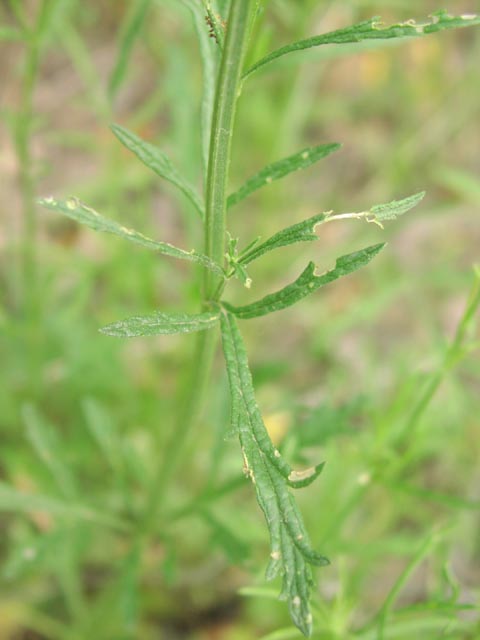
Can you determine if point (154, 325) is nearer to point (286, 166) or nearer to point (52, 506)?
point (286, 166)

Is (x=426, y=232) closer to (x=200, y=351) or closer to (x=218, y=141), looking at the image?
(x=200, y=351)

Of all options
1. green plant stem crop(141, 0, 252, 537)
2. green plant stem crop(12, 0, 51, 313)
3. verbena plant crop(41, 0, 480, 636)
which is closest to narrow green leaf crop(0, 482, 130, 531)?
green plant stem crop(141, 0, 252, 537)

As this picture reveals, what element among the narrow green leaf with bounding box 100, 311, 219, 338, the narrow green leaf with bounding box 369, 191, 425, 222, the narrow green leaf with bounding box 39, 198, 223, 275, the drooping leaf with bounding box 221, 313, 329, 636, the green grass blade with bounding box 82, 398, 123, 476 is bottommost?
the drooping leaf with bounding box 221, 313, 329, 636

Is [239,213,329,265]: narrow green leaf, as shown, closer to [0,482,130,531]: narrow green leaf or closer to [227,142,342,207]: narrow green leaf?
[227,142,342,207]: narrow green leaf

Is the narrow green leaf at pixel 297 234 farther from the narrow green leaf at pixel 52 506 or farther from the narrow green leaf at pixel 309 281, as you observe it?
the narrow green leaf at pixel 52 506

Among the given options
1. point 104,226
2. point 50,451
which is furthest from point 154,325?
point 50,451

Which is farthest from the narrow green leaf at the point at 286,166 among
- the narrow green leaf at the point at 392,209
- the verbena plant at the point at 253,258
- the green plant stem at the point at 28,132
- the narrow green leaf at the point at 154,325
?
the green plant stem at the point at 28,132
